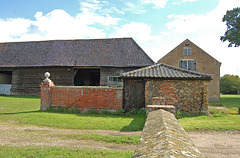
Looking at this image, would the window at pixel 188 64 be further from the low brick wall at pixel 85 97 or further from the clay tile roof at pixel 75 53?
the low brick wall at pixel 85 97

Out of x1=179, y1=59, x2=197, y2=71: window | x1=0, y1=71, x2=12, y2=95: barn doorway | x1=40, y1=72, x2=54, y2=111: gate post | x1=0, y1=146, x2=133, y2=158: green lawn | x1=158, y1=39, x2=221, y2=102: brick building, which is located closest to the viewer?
x1=0, y1=146, x2=133, y2=158: green lawn

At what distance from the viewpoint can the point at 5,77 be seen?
82.5 ft

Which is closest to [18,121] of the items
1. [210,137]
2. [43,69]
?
[210,137]

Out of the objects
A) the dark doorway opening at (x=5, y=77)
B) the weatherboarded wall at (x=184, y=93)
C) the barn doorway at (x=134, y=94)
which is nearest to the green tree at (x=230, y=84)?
the weatherboarded wall at (x=184, y=93)

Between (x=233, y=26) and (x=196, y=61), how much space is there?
8156 mm

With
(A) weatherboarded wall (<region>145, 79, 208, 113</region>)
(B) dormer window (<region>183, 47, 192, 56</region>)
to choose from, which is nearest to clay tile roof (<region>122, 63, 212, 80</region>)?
(A) weatherboarded wall (<region>145, 79, 208, 113</region>)

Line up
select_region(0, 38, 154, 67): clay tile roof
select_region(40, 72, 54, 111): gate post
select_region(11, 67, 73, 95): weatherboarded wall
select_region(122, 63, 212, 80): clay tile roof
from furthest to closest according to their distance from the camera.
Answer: select_region(11, 67, 73, 95): weatherboarded wall
select_region(0, 38, 154, 67): clay tile roof
select_region(40, 72, 54, 111): gate post
select_region(122, 63, 212, 80): clay tile roof

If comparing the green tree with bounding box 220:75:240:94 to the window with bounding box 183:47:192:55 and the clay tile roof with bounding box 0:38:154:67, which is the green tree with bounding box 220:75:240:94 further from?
the clay tile roof with bounding box 0:38:154:67

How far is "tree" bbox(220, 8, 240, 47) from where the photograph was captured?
25859mm

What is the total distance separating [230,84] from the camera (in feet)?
173

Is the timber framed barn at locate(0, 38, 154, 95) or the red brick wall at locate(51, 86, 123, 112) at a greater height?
the timber framed barn at locate(0, 38, 154, 95)

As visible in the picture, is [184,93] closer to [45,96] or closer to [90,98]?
[90,98]

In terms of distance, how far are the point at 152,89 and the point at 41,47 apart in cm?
1918

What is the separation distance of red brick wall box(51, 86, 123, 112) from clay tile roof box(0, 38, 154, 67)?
30.6 ft
